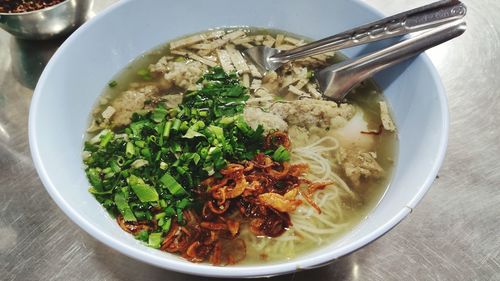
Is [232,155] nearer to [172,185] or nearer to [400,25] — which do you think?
[172,185]

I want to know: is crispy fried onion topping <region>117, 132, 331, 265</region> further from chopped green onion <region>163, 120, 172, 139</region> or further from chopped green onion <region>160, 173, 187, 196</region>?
chopped green onion <region>163, 120, 172, 139</region>

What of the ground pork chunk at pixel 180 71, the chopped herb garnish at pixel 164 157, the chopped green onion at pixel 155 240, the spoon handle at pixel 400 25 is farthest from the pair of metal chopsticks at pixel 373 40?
the chopped green onion at pixel 155 240

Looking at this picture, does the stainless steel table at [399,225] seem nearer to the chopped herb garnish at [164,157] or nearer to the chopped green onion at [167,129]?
the chopped herb garnish at [164,157]

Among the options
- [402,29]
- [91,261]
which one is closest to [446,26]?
[402,29]

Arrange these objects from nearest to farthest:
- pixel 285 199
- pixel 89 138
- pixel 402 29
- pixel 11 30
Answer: pixel 285 199, pixel 402 29, pixel 89 138, pixel 11 30

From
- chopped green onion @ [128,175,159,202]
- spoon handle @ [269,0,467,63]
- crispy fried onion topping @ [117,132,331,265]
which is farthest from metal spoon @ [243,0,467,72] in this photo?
chopped green onion @ [128,175,159,202]

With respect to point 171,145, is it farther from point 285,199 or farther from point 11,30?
point 11,30
